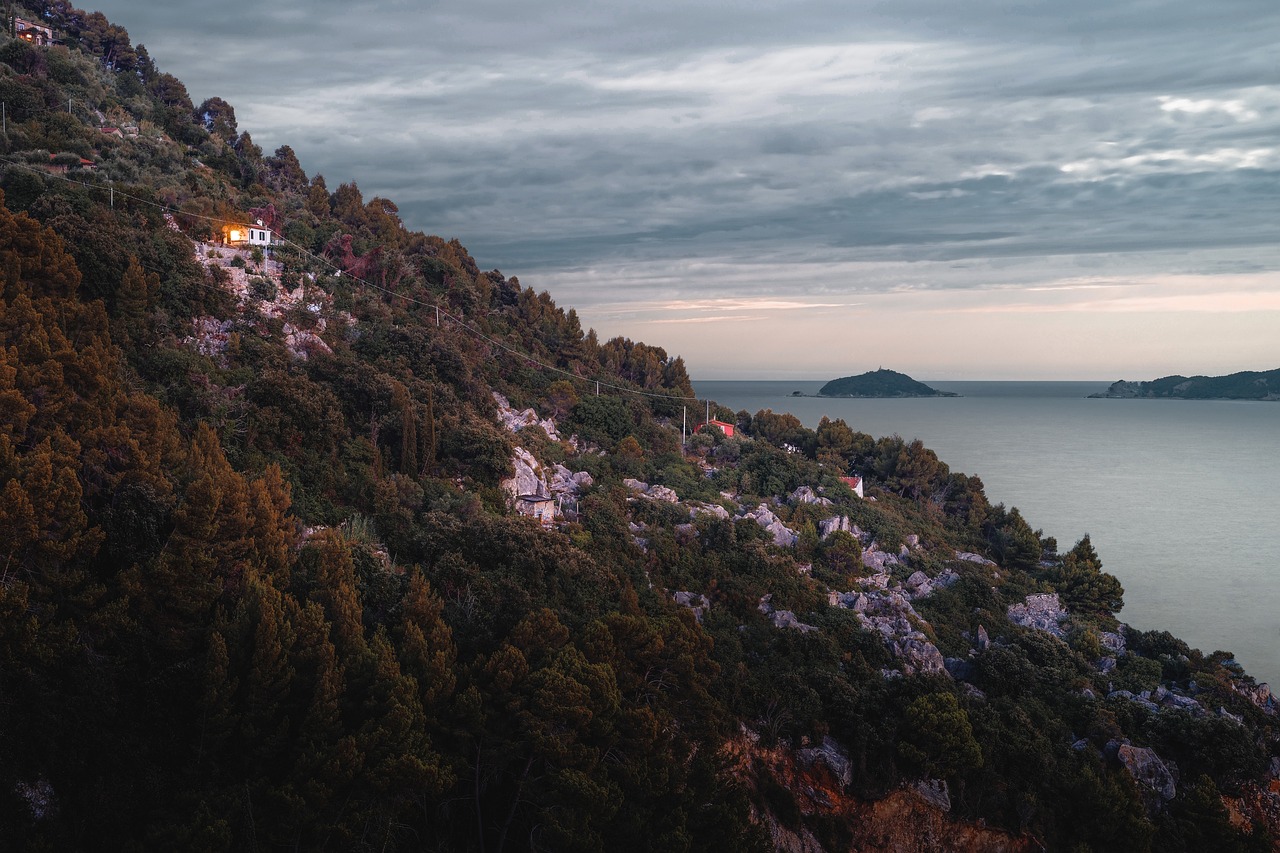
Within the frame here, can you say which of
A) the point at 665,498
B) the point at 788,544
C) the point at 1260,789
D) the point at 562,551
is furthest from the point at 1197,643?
the point at 562,551

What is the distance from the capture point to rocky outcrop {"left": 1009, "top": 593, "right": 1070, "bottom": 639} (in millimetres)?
33688

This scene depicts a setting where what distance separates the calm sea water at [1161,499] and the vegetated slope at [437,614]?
8763 millimetres

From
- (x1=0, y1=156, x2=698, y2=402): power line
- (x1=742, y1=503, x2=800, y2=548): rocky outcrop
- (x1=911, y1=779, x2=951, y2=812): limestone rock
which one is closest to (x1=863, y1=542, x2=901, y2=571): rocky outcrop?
(x1=742, y1=503, x2=800, y2=548): rocky outcrop

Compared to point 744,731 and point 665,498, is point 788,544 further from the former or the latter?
point 744,731

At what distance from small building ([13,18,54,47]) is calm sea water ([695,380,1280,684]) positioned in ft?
227

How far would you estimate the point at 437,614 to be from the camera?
18750 millimetres

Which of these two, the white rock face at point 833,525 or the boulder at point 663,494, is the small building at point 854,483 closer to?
the white rock face at point 833,525

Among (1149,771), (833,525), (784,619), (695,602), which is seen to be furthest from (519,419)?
(1149,771)

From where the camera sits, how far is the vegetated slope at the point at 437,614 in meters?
14.8

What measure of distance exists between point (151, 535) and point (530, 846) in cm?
951

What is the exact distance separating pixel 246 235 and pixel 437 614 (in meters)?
26.2

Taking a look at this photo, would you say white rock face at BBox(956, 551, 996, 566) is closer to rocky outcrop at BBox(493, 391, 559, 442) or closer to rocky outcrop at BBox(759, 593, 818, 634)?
rocky outcrop at BBox(759, 593, 818, 634)

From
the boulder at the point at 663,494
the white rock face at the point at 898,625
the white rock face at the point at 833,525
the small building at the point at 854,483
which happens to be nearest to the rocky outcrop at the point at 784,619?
the white rock face at the point at 898,625

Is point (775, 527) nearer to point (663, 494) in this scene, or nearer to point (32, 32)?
point (663, 494)
